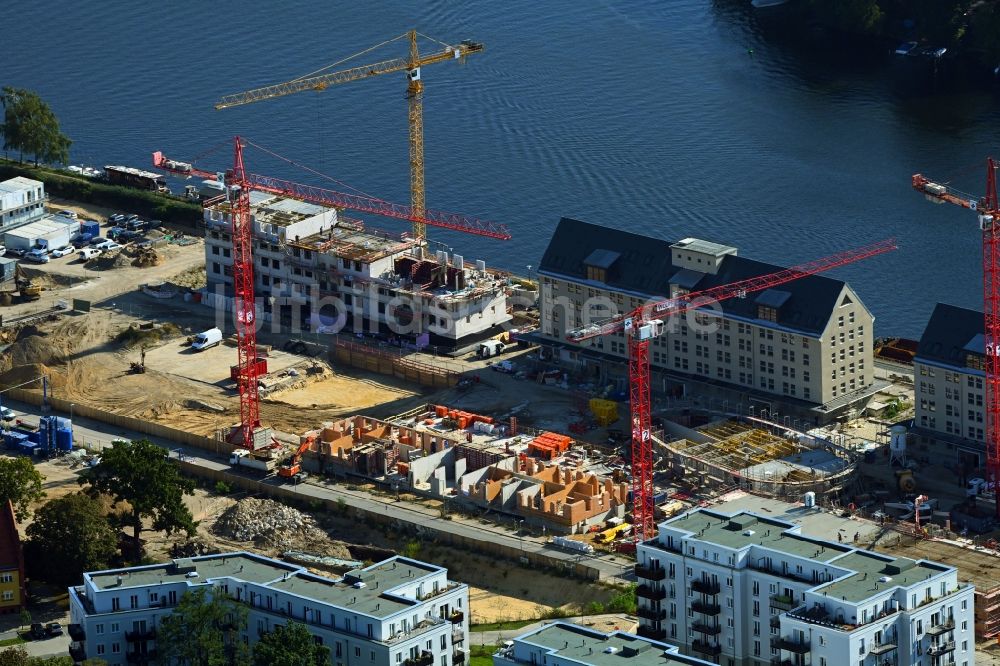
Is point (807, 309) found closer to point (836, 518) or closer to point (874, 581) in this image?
point (836, 518)

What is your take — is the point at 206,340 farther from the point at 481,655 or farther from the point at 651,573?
the point at 651,573

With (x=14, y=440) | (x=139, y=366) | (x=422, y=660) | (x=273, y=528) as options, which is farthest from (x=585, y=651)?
(x=139, y=366)

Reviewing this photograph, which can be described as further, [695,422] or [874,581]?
[695,422]

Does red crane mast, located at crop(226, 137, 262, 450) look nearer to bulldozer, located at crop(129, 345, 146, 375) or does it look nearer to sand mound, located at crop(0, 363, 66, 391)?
bulldozer, located at crop(129, 345, 146, 375)

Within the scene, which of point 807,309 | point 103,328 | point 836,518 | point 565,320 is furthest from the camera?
point 103,328

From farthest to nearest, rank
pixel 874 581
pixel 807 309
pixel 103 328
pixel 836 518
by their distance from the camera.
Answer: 1. pixel 103 328
2. pixel 807 309
3. pixel 836 518
4. pixel 874 581

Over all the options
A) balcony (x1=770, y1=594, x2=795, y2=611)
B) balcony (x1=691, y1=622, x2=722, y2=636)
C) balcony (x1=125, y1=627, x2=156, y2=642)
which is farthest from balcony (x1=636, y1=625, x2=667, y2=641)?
balcony (x1=125, y1=627, x2=156, y2=642)

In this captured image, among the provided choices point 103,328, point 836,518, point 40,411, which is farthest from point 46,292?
point 836,518
